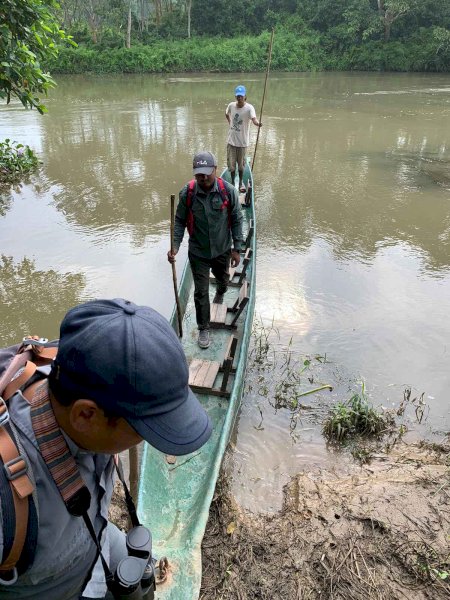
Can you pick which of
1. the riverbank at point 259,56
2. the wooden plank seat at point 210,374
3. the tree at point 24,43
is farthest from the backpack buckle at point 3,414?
the riverbank at point 259,56

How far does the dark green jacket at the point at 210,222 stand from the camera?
156 inches

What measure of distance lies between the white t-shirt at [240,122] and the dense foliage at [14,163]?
17.4 feet

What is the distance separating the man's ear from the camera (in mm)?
1052

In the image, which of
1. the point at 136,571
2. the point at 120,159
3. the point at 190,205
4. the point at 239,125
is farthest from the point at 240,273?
the point at 120,159

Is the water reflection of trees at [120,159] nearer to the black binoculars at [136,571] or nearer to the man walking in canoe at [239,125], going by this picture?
the man walking in canoe at [239,125]

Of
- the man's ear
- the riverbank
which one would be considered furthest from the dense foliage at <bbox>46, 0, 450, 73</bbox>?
the man's ear

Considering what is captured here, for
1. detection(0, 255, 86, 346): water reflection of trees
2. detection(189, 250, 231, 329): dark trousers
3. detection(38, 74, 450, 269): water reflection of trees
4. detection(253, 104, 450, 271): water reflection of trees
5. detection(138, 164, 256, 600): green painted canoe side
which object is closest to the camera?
detection(138, 164, 256, 600): green painted canoe side

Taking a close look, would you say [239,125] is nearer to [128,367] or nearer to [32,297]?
[32,297]

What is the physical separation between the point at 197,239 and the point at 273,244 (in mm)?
3687

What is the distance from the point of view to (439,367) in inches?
194

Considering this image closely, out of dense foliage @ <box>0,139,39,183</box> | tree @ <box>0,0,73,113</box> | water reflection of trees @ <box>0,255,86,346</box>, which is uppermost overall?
tree @ <box>0,0,73,113</box>

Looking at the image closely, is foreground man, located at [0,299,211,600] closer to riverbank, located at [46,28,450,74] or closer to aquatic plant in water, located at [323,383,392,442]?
aquatic plant in water, located at [323,383,392,442]

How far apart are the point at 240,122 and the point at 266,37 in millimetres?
31886

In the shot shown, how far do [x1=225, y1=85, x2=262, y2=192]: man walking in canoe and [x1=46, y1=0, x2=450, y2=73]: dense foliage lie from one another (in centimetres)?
2707
